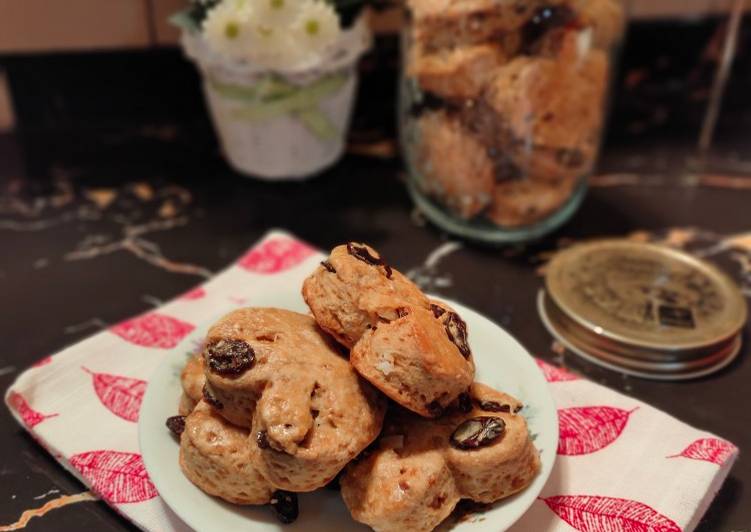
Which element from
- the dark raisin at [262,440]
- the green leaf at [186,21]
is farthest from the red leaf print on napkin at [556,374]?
the green leaf at [186,21]

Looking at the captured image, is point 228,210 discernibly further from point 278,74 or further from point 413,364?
point 413,364

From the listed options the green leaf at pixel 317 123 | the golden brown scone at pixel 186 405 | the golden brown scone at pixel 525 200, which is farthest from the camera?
the green leaf at pixel 317 123

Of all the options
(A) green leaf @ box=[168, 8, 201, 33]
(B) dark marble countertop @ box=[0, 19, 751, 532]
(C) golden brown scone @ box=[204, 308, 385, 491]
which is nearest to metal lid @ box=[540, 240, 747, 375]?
(B) dark marble countertop @ box=[0, 19, 751, 532]

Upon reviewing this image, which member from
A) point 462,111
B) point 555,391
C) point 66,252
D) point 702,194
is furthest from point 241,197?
point 702,194

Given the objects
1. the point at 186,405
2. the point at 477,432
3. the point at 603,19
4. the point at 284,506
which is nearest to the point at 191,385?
the point at 186,405

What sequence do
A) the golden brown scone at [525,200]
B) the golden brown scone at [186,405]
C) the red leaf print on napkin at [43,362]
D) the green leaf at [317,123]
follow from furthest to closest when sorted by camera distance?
the green leaf at [317,123] < the golden brown scone at [525,200] < the red leaf print on napkin at [43,362] < the golden brown scone at [186,405]

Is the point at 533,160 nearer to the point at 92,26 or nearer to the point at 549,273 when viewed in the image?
the point at 549,273

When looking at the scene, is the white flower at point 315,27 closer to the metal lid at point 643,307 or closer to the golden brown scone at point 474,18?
the golden brown scone at point 474,18
